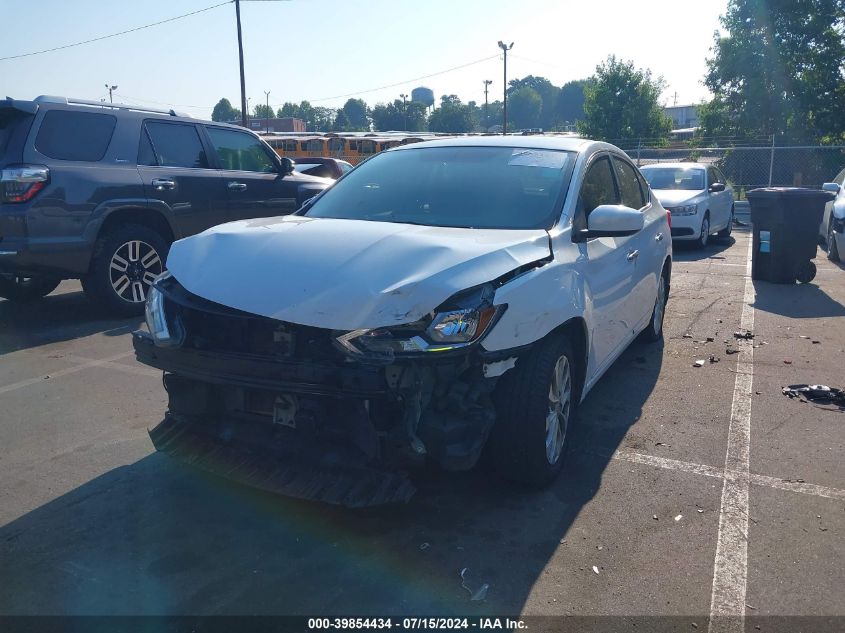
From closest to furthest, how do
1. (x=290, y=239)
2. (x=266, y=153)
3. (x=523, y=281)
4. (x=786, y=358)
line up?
1. (x=523, y=281)
2. (x=290, y=239)
3. (x=786, y=358)
4. (x=266, y=153)

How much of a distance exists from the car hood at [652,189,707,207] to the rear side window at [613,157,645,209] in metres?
7.78

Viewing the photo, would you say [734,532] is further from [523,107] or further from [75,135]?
[523,107]

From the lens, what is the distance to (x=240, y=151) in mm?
9359

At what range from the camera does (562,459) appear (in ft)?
13.2

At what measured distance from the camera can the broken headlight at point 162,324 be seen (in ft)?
11.5

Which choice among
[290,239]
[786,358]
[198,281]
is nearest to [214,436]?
[198,281]

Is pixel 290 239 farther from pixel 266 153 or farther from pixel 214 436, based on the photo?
pixel 266 153

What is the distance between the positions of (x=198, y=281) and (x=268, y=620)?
61.6 inches

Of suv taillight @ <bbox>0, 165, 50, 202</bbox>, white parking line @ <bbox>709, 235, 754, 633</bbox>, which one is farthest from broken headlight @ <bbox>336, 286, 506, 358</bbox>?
suv taillight @ <bbox>0, 165, 50, 202</bbox>

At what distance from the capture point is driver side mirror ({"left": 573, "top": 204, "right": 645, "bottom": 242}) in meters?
4.29

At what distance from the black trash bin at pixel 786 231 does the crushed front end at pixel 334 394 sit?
7.83 meters

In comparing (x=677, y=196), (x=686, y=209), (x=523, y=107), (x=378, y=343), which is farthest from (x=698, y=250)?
(x=523, y=107)

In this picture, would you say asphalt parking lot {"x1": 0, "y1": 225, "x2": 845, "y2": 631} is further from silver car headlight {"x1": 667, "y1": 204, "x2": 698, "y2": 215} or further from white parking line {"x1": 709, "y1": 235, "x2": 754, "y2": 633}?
silver car headlight {"x1": 667, "y1": 204, "x2": 698, "y2": 215}

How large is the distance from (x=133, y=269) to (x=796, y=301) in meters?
7.37
